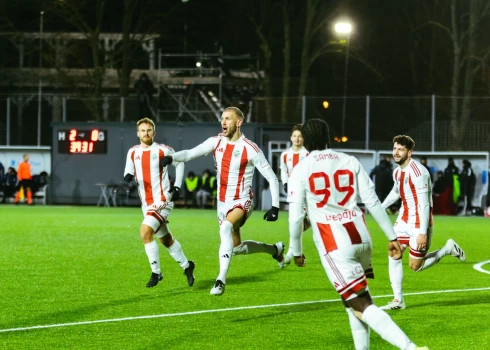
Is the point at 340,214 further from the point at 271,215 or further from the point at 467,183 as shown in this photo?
the point at 467,183

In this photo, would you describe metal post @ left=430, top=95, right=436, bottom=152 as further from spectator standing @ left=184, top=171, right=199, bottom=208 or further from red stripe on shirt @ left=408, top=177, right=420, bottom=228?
red stripe on shirt @ left=408, top=177, right=420, bottom=228

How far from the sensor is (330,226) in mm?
6668

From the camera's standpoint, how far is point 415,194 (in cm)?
1020

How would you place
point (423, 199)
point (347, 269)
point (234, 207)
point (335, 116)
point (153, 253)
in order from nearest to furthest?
point (347, 269) → point (423, 199) → point (234, 207) → point (153, 253) → point (335, 116)

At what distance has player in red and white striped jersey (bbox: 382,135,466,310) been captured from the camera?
9.77m

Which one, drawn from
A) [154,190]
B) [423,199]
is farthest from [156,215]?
[423,199]

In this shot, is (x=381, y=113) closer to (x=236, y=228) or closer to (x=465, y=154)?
(x=465, y=154)

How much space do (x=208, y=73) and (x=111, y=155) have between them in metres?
7.73

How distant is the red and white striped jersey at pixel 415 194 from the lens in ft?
32.7

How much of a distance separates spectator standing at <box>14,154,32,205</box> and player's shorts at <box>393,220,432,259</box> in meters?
26.3

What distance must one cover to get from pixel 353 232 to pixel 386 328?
76 cm

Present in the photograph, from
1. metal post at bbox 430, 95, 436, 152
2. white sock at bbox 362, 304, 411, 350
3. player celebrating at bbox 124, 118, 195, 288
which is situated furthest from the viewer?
metal post at bbox 430, 95, 436, 152

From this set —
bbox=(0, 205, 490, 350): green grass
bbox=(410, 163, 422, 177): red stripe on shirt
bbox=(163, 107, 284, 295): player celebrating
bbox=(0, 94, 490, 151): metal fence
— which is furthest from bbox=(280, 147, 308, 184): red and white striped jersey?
bbox=(0, 94, 490, 151): metal fence

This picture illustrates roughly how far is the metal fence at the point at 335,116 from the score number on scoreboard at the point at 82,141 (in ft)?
6.12
